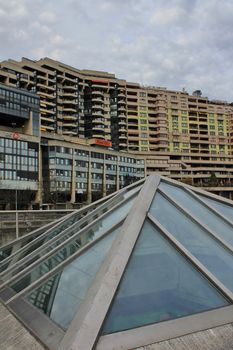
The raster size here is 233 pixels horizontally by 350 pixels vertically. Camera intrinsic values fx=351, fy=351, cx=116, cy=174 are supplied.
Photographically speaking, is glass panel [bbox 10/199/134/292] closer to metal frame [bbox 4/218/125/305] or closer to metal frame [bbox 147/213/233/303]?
metal frame [bbox 4/218/125/305]

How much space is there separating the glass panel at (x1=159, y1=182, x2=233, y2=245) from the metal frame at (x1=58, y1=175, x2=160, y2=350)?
Answer: 4.78 feet

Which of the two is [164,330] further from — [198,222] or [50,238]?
[50,238]

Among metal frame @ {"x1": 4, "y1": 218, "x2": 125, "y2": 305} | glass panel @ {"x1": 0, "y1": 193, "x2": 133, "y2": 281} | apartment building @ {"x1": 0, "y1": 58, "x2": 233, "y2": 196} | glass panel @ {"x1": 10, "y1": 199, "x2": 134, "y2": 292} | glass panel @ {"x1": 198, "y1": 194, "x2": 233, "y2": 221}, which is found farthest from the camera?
apartment building @ {"x1": 0, "y1": 58, "x2": 233, "y2": 196}

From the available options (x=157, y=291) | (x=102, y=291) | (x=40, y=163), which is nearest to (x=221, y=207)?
(x=157, y=291)

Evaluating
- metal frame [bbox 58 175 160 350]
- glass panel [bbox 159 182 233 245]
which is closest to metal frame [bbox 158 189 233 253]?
glass panel [bbox 159 182 233 245]

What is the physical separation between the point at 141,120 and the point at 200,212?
110528 mm

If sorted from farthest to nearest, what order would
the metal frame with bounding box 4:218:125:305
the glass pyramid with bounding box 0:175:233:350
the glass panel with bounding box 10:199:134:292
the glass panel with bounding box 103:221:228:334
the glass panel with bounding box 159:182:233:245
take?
1. the glass panel with bounding box 159:182:233:245
2. the glass panel with bounding box 10:199:134:292
3. the metal frame with bounding box 4:218:125:305
4. the glass panel with bounding box 103:221:228:334
5. the glass pyramid with bounding box 0:175:233:350

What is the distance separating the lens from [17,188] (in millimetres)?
68188

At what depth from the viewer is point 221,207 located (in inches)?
323


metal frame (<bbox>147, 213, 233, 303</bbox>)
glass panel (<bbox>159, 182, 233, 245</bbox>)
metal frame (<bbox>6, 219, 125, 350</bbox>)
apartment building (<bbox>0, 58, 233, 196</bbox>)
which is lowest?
metal frame (<bbox>6, 219, 125, 350</bbox>)

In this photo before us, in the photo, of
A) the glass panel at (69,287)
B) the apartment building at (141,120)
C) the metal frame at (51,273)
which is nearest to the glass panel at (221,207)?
the glass panel at (69,287)

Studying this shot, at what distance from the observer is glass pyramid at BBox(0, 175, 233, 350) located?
3.63 meters

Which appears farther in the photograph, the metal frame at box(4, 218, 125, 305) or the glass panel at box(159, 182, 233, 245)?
the glass panel at box(159, 182, 233, 245)

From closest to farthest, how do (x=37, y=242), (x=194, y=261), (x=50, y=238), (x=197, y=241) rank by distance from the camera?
1. (x=194, y=261)
2. (x=197, y=241)
3. (x=50, y=238)
4. (x=37, y=242)
